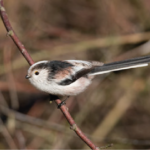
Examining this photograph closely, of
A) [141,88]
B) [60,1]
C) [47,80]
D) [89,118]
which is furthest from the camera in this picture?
[60,1]

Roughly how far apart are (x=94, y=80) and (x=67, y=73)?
198 cm

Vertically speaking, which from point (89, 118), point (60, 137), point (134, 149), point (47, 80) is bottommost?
point (134, 149)

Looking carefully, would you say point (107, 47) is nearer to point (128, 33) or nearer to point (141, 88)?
point (128, 33)

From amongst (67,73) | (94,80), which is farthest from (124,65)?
(94,80)

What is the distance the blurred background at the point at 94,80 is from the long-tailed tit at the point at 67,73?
1.39 metres

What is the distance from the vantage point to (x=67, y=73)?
3.23 meters

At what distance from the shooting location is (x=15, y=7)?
5.54 m

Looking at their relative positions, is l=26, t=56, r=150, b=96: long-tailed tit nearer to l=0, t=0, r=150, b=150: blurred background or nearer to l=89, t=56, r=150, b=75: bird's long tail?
l=89, t=56, r=150, b=75: bird's long tail

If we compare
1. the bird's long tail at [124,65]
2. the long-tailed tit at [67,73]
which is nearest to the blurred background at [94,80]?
the long-tailed tit at [67,73]

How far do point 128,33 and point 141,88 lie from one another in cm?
106

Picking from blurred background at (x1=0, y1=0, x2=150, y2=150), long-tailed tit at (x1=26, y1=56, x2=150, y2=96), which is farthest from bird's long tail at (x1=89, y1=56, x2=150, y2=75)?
blurred background at (x1=0, y1=0, x2=150, y2=150)

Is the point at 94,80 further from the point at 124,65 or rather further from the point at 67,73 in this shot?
the point at 124,65

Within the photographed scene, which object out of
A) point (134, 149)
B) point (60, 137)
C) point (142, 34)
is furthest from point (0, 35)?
point (134, 149)

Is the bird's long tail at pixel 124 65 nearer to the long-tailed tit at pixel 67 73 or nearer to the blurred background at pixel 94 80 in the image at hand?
the long-tailed tit at pixel 67 73
